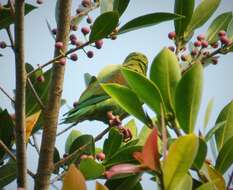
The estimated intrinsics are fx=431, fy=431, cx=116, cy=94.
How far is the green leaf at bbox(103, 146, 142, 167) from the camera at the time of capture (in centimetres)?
103

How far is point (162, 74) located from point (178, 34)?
1.37ft

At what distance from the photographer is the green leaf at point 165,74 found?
0.83 m

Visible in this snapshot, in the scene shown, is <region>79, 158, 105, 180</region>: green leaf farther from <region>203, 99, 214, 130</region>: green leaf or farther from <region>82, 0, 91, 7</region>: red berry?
<region>82, 0, 91, 7</region>: red berry

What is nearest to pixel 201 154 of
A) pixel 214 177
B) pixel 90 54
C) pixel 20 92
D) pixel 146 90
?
pixel 214 177

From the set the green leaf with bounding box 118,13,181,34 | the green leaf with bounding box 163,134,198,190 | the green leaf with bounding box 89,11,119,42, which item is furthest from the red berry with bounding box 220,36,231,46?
the green leaf with bounding box 163,134,198,190

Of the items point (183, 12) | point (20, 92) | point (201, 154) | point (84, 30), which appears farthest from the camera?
point (84, 30)

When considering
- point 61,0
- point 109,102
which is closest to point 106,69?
point 109,102

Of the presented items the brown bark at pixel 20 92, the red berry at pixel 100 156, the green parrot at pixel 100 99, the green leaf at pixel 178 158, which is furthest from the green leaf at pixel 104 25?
the green parrot at pixel 100 99

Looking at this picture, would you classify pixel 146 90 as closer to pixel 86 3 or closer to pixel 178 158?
pixel 178 158

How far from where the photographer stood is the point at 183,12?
1.17m

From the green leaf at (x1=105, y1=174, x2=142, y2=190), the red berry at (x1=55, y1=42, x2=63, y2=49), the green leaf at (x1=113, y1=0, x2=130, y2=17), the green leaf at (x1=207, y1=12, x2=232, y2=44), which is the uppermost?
the green leaf at (x1=113, y1=0, x2=130, y2=17)

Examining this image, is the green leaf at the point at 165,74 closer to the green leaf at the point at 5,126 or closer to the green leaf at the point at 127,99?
the green leaf at the point at 127,99

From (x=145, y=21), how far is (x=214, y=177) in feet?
1.62

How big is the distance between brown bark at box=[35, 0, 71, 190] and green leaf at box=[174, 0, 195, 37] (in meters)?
0.30
